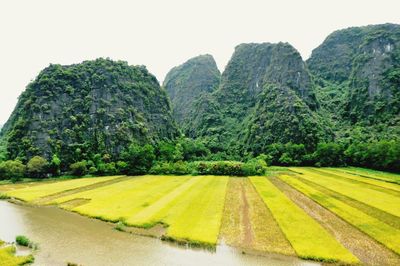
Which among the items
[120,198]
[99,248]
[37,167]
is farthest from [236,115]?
[99,248]

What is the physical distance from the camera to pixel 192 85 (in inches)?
7067

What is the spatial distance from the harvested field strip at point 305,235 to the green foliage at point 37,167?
49038 millimetres

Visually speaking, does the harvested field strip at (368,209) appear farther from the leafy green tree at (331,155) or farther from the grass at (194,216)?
the leafy green tree at (331,155)

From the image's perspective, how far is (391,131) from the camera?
92.7 m

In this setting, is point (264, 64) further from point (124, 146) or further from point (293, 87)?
point (124, 146)

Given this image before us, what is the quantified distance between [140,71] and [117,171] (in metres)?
52.7

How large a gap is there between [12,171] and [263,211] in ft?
168

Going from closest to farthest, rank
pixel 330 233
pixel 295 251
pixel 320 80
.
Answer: pixel 295 251 < pixel 330 233 < pixel 320 80

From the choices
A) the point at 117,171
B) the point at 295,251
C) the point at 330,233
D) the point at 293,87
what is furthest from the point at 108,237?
the point at 293,87

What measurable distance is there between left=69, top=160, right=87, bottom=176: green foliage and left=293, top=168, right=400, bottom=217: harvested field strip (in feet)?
158

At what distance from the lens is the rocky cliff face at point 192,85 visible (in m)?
173

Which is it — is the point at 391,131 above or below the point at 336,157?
→ above

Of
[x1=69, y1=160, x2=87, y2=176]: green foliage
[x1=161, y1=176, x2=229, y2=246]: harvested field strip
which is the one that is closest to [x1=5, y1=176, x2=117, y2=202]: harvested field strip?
[x1=69, y1=160, x2=87, y2=176]: green foliage

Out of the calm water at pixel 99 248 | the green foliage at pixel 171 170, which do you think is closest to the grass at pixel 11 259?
the calm water at pixel 99 248
